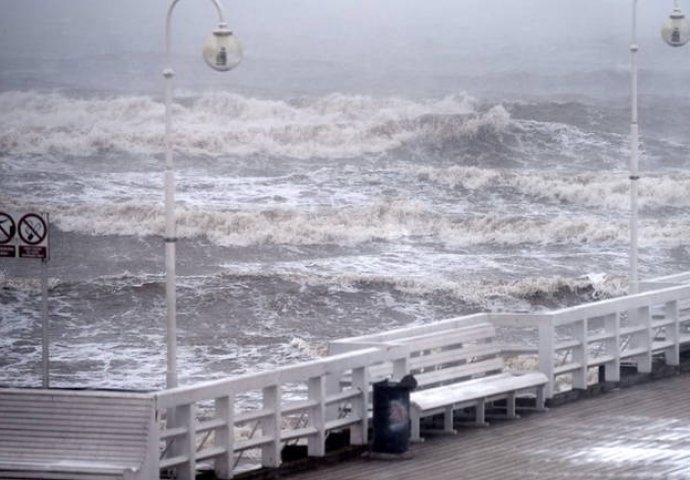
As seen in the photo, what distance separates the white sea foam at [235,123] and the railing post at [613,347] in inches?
648

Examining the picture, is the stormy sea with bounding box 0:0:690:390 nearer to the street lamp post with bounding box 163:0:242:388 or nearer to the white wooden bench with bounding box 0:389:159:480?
the street lamp post with bounding box 163:0:242:388

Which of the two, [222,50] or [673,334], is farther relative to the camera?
[673,334]

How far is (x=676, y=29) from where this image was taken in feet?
42.7

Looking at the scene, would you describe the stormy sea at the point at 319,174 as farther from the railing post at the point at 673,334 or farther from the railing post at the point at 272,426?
the railing post at the point at 272,426

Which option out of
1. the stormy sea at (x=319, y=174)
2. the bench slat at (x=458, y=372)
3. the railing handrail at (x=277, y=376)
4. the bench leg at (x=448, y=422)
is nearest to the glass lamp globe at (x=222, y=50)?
the railing handrail at (x=277, y=376)

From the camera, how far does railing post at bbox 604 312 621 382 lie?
1112 cm

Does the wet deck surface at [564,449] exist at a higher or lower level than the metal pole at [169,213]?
lower

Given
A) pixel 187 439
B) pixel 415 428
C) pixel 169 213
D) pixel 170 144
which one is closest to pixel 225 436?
pixel 187 439

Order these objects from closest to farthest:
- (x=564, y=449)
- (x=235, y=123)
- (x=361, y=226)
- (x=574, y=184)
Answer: (x=564, y=449) < (x=361, y=226) < (x=235, y=123) < (x=574, y=184)

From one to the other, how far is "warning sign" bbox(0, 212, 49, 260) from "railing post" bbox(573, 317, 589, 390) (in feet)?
13.7

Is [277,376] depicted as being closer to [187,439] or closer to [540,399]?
[187,439]

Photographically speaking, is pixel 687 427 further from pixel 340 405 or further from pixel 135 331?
pixel 135 331

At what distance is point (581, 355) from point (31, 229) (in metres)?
4.36

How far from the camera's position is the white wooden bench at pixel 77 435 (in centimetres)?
705
